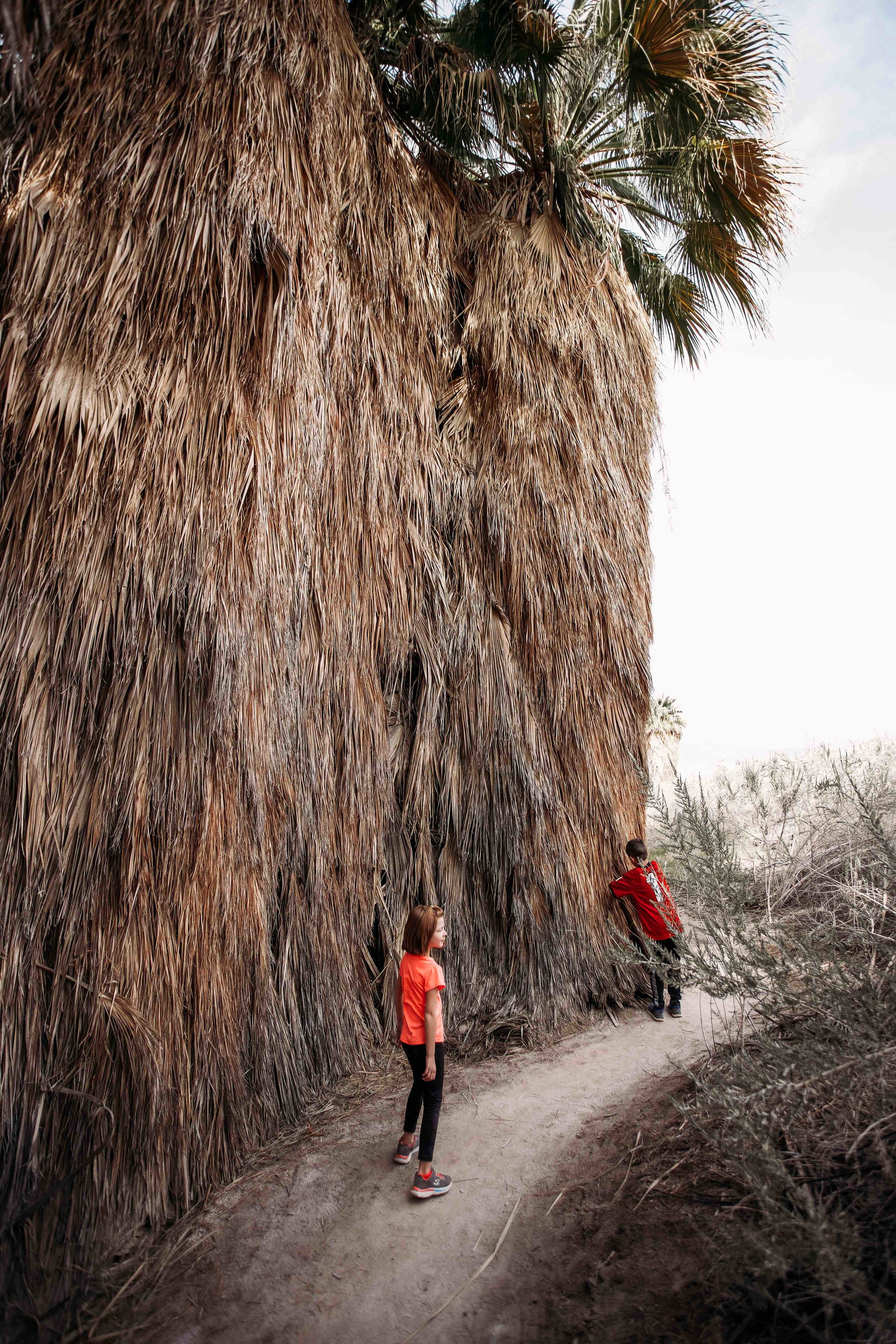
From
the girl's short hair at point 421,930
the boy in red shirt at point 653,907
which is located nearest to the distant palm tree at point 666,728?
the boy in red shirt at point 653,907

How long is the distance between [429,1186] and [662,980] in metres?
2.37

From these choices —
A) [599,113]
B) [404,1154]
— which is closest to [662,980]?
[404,1154]

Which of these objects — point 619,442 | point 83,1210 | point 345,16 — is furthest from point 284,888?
point 345,16

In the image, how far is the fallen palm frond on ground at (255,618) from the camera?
304cm

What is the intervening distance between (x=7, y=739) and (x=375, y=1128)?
270 centimetres

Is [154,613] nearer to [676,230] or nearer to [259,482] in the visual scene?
[259,482]

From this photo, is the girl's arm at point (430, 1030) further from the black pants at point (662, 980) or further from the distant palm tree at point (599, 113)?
the distant palm tree at point (599, 113)

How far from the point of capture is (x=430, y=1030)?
3.22m

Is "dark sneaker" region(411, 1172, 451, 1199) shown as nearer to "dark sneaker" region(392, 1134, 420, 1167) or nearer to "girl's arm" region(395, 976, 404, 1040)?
"dark sneaker" region(392, 1134, 420, 1167)

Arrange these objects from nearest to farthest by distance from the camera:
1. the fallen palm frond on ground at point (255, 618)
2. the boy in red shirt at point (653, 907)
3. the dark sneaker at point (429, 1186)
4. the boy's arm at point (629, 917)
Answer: the fallen palm frond on ground at point (255, 618) < the dark sneaker at point (429, 1186) < the boy in red shirt at point (653, 907) < the boy's arm at point (629, 917)

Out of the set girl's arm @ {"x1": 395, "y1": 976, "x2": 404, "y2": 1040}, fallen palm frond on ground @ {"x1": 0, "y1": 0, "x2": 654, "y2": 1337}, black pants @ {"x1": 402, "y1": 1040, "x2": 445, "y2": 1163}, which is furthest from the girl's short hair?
fallen palm frond on ground @ {"x1": 0, "y1": 0, "x2": 654, "y2": 1337}

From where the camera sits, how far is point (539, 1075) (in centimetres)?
429

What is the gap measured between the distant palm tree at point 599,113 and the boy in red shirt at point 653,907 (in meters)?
4.73

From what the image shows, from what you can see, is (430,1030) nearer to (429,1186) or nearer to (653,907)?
(429,1186)
